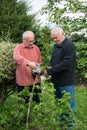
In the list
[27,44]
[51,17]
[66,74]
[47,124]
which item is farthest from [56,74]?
[51,17]

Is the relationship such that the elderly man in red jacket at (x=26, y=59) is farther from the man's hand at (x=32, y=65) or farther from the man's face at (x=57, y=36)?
the man's face at (x=57, y=36)

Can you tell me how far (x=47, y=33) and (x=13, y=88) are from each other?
7406 mm

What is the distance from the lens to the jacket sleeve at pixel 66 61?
23.0ft

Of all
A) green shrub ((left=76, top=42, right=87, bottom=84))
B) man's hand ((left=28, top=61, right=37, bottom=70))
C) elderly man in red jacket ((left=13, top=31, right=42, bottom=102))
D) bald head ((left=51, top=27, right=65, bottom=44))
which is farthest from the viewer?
green shrub ((left=76, top=42, right=87, bottom=84))

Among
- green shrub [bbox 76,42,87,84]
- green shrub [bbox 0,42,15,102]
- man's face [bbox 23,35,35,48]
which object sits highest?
man's face [bbox 23,35,35,48]

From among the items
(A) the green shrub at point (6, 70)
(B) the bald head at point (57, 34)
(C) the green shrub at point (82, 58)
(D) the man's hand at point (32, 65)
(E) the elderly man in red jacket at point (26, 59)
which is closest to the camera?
(D) the man's hand at point (32, 65)

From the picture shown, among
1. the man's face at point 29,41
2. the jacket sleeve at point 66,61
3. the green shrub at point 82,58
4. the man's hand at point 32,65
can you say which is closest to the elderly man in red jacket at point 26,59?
the man's face at point 29,41

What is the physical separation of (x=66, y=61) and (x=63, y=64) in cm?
6

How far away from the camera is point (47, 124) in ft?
17.8

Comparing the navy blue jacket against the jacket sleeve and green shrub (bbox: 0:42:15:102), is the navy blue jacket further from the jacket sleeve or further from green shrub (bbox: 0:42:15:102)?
green shrub (bbox: 0:42:15:102)

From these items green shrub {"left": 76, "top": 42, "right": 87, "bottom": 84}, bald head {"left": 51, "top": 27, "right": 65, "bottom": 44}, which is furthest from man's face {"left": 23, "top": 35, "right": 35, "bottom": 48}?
green shrub {"left": 76, "top": 42, "right": 87, "bottom": 84}

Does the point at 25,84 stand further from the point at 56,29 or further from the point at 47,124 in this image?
the point at 47,124

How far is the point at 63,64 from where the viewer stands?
7008 mm

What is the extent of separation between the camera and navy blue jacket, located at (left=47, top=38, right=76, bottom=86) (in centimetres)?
703
